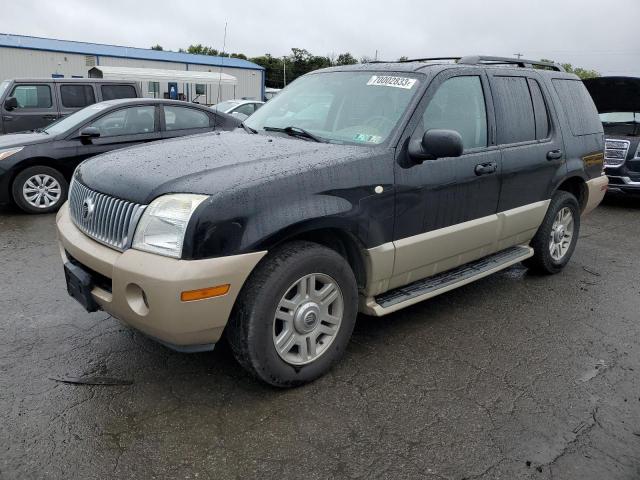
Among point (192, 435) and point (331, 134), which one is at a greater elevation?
point (331, 134)

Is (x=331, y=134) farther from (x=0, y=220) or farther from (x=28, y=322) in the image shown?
(x=0, y=220)

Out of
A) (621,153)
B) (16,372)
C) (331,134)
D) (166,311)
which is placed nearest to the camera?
(166,311)

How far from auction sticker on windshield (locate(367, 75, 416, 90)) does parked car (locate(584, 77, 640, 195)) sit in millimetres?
6542

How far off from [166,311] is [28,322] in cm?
187

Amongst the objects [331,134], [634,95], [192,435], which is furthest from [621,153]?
[192,435]

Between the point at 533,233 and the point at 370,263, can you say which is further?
the point at 533,233

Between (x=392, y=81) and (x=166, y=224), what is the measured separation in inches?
76.3

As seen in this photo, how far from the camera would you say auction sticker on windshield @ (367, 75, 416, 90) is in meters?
3.69

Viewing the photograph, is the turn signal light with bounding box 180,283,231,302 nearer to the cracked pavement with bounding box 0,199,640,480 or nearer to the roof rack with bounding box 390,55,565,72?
the cracked pavement with bounding box 0,199,640,480

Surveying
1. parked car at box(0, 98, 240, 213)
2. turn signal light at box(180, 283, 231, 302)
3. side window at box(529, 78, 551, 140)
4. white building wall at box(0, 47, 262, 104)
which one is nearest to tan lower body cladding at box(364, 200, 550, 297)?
side window at box(529, 78, 551, 140)

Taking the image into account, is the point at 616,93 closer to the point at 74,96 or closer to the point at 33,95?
the point at 74,96

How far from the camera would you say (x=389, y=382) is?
3.24m

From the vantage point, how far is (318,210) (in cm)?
296

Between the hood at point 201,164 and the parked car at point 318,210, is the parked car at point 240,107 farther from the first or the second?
the hood at point 201,164
